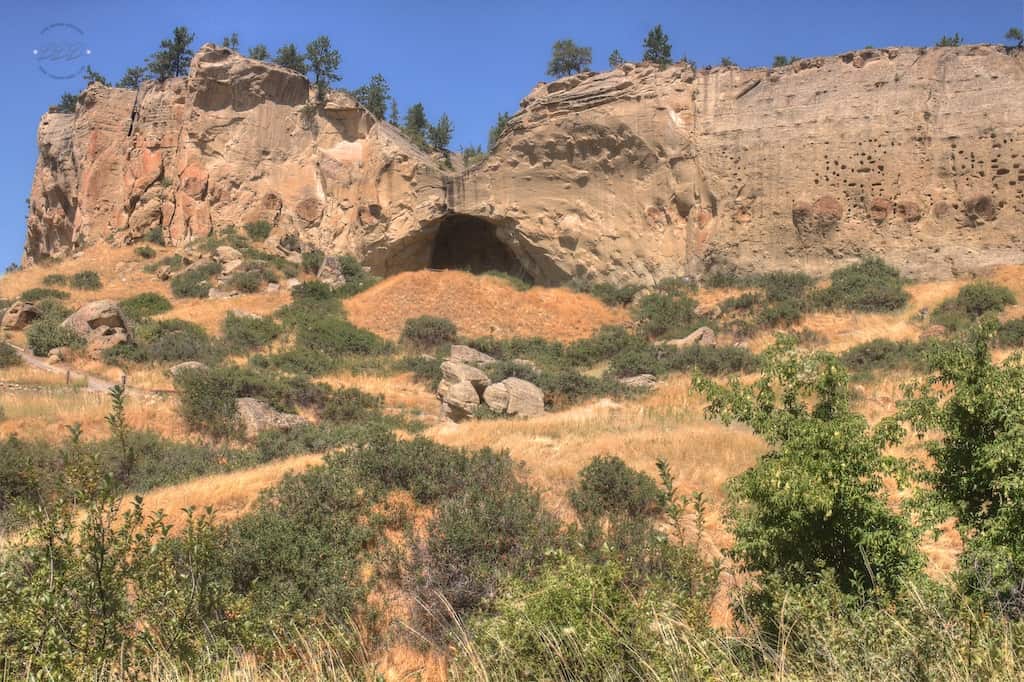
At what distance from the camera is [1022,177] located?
23.5 metres

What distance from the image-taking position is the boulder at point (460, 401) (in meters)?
17.0

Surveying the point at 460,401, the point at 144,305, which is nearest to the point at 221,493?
the point at 460,401

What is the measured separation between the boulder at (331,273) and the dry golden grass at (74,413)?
44.0 ft

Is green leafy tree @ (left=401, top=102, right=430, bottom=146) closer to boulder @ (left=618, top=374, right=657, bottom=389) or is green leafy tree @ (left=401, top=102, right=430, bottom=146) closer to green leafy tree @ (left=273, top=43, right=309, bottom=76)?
green leafy tree @ (left=273, top=43, right=309, bottom=76)

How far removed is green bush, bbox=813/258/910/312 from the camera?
2248 cm

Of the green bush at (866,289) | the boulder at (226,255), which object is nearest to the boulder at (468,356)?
the green bush at (866,289)

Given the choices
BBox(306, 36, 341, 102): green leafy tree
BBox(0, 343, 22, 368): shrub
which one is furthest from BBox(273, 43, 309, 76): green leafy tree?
BBox(0, 343, 22, 368): shrub

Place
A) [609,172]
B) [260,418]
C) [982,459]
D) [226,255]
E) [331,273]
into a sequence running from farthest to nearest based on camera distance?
[226,255]
[331,273]
[609,172]
[260,418]
[982,459]

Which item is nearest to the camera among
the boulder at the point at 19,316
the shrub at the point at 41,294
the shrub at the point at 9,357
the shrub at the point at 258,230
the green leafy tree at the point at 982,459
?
the green leafy tree at the point at 982,459

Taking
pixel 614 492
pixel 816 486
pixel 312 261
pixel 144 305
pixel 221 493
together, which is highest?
pixel 312 261

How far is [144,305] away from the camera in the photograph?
2720cm

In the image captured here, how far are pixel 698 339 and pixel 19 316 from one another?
19.5 metres

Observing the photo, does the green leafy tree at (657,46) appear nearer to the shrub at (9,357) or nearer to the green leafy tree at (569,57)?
the green leafy tree at (569,57)

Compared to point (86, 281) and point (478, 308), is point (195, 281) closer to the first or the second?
point (86, 281)
